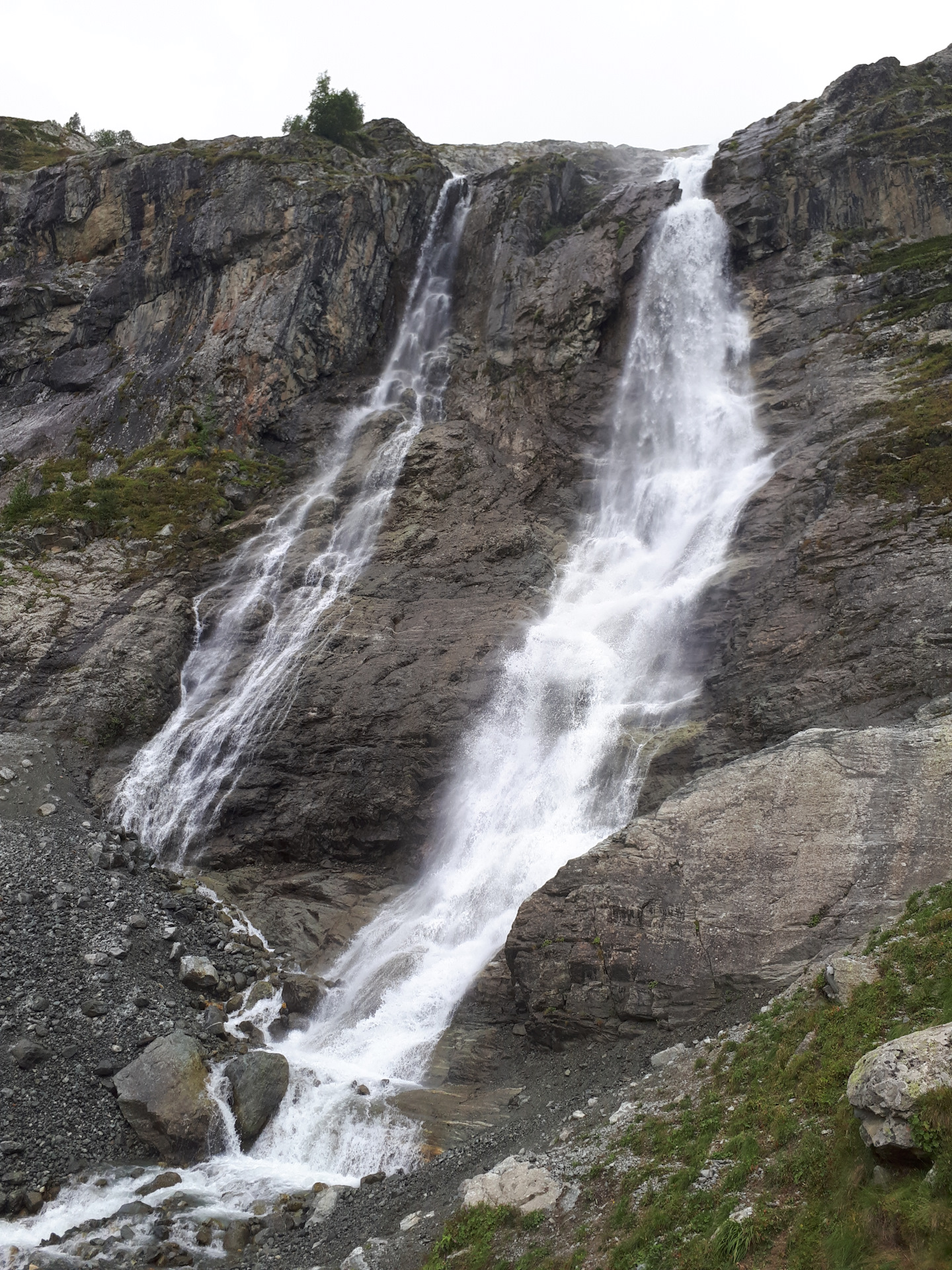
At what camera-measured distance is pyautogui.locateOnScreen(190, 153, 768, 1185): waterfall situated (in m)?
17.4

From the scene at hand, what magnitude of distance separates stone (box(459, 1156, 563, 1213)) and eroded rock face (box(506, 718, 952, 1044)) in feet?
14.7

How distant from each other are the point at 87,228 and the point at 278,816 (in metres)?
48.9

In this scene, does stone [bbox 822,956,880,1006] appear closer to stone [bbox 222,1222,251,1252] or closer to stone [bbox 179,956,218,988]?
stone [bbox 222,1222,251,1252]

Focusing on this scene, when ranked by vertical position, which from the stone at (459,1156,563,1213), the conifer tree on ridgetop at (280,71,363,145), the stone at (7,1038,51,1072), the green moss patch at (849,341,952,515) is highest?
the conifer tree on ridgetop at (280,71,363,145)

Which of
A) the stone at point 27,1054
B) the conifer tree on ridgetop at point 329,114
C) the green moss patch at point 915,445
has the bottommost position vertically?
the stone at point 27,1054

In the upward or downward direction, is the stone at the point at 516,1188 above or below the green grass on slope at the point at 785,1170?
below

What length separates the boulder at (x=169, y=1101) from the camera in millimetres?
15766

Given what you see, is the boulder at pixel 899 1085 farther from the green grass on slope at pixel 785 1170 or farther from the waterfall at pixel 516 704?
the waterfall at pixel 516 704

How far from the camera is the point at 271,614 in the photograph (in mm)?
32688

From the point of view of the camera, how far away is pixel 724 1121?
35.2ft

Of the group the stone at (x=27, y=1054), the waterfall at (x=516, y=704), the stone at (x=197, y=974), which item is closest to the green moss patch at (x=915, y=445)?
the waterfall at (x=516, y=704)

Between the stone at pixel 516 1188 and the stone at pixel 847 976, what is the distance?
483cm

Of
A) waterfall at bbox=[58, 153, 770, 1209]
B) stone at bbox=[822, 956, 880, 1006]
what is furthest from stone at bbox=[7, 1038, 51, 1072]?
stone at bbox=[822, 956, 880, 1006]

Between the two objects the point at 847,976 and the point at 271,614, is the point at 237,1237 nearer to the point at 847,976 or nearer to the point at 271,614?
the point at 847,976
